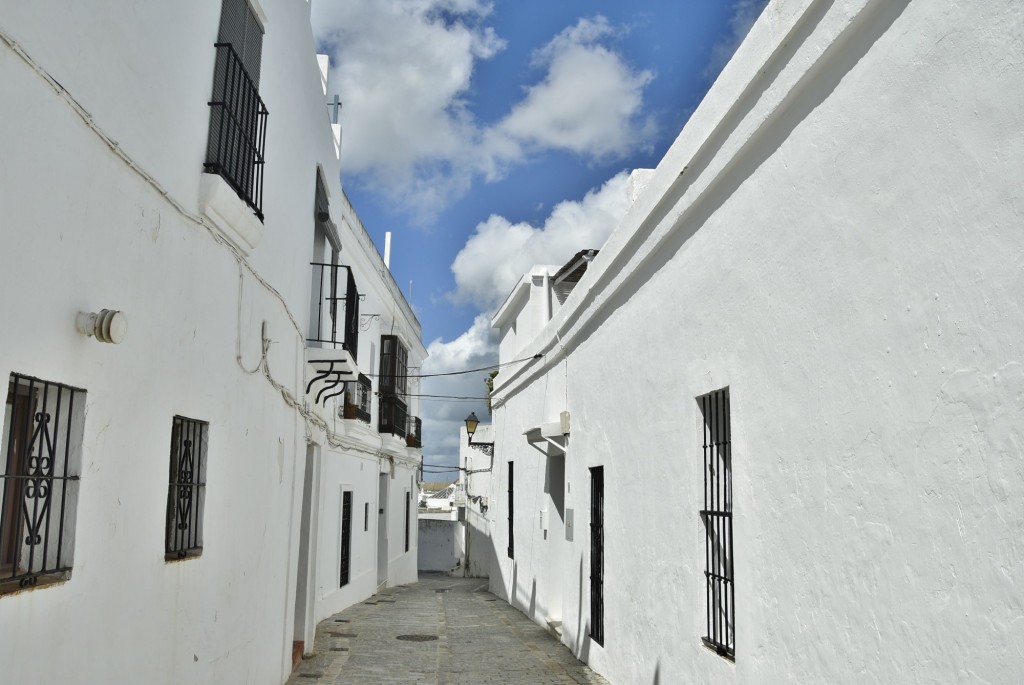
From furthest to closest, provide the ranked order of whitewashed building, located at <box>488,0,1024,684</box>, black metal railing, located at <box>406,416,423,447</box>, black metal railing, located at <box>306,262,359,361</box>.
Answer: black metal railing, located at <box>406,416,423,447</box>, black metal railing, located at <box>306,262,359,361</box>, whitewashed building, located at <box>488,0,1024,684</box>

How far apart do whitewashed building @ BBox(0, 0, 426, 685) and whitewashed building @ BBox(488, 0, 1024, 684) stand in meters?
2.88

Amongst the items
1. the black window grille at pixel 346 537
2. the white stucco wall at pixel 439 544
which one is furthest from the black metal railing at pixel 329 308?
the white stucco wall at pixel 439 544

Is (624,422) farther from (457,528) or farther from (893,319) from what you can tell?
(457,528)

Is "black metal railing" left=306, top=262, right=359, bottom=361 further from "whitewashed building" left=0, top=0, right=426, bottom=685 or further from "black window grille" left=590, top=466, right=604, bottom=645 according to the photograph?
"black window grille" left=590, top=466, right=604, bottom=645

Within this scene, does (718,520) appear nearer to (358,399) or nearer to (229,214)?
(229,214)

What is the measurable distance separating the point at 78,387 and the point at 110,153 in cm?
97

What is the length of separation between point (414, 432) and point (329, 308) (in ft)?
39.3

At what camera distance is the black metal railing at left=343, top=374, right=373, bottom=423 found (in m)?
13.0

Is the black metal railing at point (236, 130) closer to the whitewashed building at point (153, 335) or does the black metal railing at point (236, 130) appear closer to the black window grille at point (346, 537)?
the whitewashed building at point (153, 335)

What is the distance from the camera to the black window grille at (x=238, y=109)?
16.9 ft

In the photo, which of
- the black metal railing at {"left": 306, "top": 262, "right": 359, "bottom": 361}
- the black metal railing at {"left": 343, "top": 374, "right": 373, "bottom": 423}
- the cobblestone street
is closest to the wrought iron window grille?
the black metal railing at {"left": 343, "top": 374, "right": 373, "bottom": 423}

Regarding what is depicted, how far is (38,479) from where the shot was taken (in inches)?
127

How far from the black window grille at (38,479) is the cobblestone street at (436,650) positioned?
4.62m

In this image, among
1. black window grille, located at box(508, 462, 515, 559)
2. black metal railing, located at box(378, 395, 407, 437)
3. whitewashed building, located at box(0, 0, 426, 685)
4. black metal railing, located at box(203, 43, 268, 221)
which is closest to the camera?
whitewashed building, located at box(0, 0, 426, 685)
